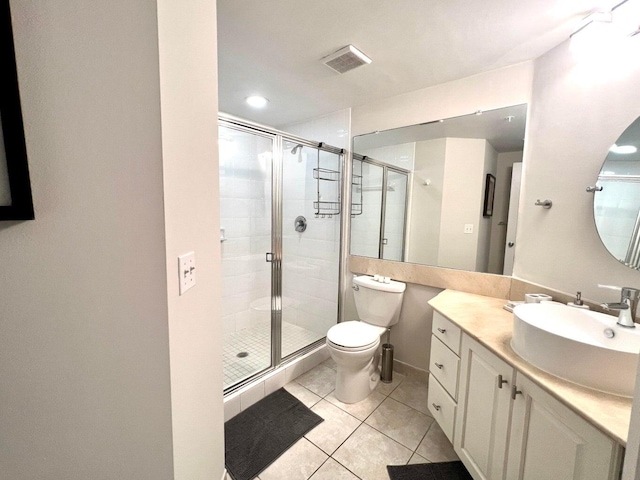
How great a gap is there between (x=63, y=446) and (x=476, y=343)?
4.79 ft

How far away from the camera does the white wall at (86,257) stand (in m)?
0.48

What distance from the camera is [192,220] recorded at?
0.83 meters

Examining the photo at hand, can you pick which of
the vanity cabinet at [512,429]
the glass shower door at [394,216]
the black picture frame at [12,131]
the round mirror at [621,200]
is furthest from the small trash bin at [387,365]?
the black picture frame at [12,131]

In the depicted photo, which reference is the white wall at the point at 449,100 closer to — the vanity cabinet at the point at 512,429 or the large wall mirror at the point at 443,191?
the large wall mirror at the point at 443,191

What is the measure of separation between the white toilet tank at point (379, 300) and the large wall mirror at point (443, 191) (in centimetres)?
30

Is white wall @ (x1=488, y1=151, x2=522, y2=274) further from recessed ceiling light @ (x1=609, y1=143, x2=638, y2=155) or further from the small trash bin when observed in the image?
the small trash bin

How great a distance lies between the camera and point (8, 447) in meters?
0.48

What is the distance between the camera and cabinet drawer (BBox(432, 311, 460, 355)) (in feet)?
4.57

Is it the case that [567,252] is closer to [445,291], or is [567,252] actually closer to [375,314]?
[445,291]

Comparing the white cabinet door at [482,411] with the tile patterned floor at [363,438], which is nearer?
the white cabinet door at [482,411]

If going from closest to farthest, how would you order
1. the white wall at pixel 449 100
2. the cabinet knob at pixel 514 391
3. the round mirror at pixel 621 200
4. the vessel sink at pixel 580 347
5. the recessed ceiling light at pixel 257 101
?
the vessel sink at pixel 580 347, the cabinet knob at pixel 514 391, the round mirror at pixel 621 200, the white wall at pixel 449 100, the recessed ceiling light at pixel 257 101

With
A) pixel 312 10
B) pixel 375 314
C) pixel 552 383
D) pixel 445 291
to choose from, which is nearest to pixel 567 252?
pixel 445 291

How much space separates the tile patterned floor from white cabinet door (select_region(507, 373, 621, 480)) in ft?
2.05

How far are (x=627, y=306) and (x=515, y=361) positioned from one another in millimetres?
515
